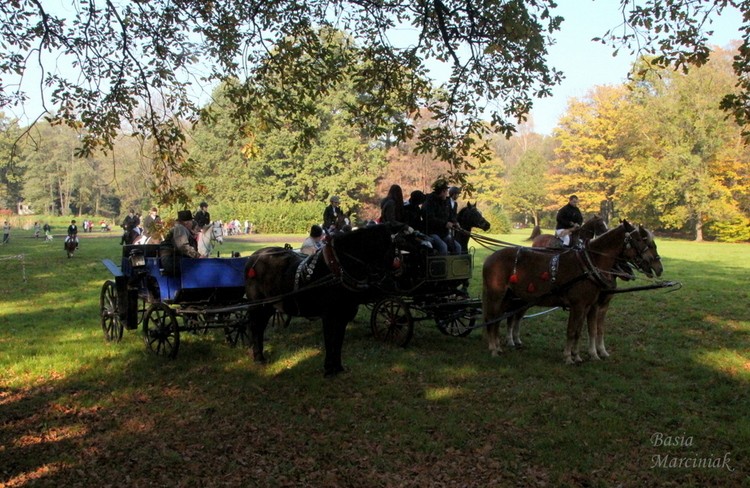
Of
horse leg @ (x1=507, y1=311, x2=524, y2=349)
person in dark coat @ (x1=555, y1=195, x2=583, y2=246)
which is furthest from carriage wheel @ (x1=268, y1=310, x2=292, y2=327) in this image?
person in dark coat @ (x1=555, y1=195, x2=583, y2=246)

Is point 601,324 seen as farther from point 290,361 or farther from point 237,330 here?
point 237,330

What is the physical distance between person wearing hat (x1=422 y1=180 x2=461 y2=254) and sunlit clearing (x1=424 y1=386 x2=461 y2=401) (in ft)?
9.34

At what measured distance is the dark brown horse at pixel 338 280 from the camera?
25.5 feet

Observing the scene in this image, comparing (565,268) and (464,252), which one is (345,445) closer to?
(565,268)

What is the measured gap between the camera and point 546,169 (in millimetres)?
69812

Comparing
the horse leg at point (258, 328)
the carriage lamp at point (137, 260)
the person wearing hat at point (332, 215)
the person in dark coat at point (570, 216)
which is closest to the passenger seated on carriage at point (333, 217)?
the person wearing hat at point (332, 215)

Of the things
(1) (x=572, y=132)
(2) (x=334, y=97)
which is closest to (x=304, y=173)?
(2) (x=334, y=97)

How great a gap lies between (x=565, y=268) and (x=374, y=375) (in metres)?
3.19

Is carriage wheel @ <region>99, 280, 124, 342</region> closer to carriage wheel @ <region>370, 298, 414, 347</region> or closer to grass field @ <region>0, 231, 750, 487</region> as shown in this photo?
grass field @ <region>0, 231, 750, 487</region>

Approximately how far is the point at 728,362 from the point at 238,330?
7.32 metres

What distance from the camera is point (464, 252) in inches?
418

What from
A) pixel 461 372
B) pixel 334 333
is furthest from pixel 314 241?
pixel 461 372

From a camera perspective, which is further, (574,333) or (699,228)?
(699,228)

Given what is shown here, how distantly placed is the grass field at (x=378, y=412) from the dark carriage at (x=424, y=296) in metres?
0.37
